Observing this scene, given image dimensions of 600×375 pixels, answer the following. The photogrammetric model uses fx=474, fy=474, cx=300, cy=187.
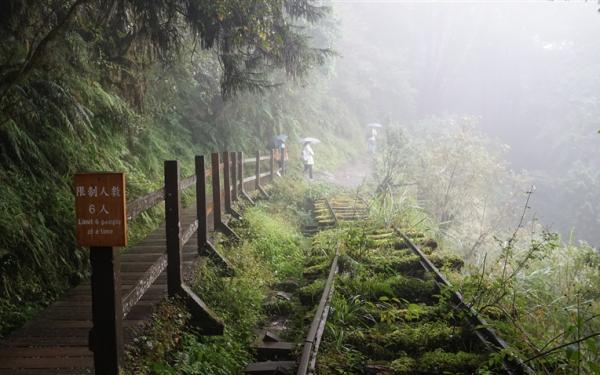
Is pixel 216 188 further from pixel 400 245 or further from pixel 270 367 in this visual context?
pixel 270 367

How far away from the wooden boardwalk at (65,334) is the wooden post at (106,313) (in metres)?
0.31

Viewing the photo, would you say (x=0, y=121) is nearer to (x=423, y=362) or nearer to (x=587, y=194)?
(x=423, y=362)

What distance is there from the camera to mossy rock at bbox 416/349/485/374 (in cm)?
386

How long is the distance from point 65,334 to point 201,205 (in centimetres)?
273

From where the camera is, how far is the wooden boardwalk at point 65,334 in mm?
3344

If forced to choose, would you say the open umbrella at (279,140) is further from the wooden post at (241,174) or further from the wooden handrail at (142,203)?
the wooden handrail at (142,203)

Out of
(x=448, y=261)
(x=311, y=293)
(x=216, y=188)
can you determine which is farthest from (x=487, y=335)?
(x=216, y=188)

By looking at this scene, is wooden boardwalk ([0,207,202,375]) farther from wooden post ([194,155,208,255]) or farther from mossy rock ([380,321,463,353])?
mossy rock ([380,321,463,353])

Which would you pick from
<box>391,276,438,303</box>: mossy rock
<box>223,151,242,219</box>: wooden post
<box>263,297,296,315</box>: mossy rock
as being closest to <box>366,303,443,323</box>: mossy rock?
<box>391,276,438,303</box>: mossy rock

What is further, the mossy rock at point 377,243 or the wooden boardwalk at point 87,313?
the mossy rock at point 377,243

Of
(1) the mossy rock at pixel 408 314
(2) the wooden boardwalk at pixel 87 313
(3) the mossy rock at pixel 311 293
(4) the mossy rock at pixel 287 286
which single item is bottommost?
(4) the mossy rock at pixel 287 286

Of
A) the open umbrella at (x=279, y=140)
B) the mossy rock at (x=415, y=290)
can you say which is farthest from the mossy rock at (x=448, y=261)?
the open umbrella at (x=279, y=140)

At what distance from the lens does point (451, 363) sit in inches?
152

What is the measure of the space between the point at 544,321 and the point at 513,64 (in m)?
71.2
